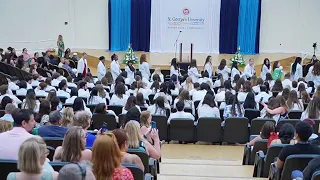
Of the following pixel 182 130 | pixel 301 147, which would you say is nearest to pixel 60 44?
pixel 182 130

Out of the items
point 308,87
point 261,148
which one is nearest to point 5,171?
point 261,148

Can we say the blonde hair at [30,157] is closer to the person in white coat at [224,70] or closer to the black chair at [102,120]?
the black chair at [102,120]

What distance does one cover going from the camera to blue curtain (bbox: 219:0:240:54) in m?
20.2

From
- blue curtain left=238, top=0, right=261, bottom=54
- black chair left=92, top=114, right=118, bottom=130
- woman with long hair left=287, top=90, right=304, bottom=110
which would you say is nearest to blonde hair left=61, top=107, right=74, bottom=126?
black chair left=92, top=114, right=118, bottom=130

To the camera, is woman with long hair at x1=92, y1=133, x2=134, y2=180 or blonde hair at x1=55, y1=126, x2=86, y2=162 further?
blonde hair at x1=55, y1=126, x2=86, y2=162

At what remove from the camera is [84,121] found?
229 inches

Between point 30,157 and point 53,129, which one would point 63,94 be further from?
point 30,157

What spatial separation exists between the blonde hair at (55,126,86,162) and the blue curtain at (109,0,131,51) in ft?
54.2

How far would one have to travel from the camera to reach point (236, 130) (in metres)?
8.38

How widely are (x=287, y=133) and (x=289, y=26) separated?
1558cm

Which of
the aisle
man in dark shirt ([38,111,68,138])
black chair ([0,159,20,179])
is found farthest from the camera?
the aisle

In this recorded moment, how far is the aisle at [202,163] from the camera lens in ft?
20.3

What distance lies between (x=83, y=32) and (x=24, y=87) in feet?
34.3

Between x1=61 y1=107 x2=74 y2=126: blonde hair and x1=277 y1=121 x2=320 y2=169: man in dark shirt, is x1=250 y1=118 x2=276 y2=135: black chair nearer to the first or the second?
x1=277 y1=121 x2=320 y2=169: man in dark shirt
